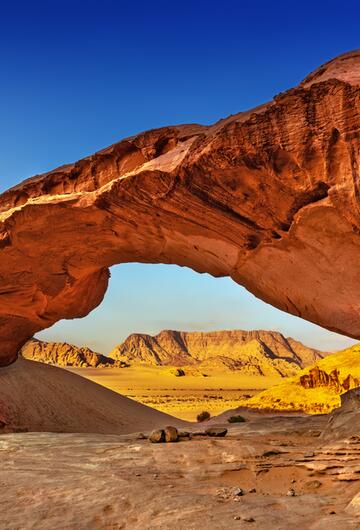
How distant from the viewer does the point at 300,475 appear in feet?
22.1

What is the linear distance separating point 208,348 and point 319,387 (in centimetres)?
13466

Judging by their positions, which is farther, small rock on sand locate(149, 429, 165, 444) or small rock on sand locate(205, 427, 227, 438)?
small rock on sand locate(205, 427, 227, 438)

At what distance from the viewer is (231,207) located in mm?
10016

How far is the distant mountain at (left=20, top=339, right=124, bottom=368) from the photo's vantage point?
89188mm

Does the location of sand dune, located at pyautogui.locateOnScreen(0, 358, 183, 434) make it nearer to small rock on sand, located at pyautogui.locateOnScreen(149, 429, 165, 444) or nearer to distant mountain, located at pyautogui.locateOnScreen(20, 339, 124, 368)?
small rock on sand, located at pyautogui.locateOnScreen(149, 429, 165, 444)

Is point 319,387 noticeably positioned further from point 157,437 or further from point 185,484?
point 185,484

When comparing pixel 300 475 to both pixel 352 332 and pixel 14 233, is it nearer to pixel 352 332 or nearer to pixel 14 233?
pixel 352 332

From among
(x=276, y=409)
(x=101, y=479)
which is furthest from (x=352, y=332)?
(x=276, y=409)

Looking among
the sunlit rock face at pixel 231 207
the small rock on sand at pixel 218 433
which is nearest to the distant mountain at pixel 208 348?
the sunlit rock face at pixel 231 207

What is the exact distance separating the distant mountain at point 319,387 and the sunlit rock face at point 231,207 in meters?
9.10

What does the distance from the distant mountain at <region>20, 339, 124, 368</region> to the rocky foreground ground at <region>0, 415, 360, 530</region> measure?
81.6 metres

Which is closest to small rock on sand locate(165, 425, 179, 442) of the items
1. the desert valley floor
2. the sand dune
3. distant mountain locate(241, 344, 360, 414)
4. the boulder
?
the boulder

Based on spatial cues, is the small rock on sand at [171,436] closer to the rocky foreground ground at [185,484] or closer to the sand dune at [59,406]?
the rocky foreground ground at [185,484]

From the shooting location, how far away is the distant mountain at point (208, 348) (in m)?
129
